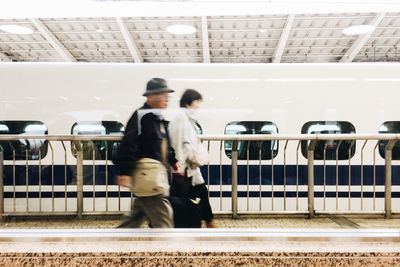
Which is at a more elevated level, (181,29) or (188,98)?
(181,29)

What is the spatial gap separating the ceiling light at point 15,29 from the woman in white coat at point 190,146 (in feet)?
4.18

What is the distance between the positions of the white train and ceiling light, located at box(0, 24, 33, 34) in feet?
5.44

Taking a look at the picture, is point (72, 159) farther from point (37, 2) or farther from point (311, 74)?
point (311, 74)

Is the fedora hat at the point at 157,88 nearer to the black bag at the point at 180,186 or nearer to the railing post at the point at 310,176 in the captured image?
the black bag at the point at 180,186

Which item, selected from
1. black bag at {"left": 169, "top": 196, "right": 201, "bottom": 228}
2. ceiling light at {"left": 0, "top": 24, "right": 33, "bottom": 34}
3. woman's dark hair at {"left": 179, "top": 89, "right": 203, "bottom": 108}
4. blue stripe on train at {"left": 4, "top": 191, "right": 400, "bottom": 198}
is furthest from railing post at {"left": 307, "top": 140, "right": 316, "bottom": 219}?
ceiling light at {"left": 0, "top": 24, "right": 33, "bottom": 34}

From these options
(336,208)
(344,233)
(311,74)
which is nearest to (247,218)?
(336,208)

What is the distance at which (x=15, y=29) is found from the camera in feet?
10.6

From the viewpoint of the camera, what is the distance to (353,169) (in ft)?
16.9

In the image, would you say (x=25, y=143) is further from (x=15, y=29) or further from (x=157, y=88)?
(x=157, y=88)

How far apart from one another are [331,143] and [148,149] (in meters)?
2.90

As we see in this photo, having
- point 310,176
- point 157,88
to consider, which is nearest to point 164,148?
point 157,88

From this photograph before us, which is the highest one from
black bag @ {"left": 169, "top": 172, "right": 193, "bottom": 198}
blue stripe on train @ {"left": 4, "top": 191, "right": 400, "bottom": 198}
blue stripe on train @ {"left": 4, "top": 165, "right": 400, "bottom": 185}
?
black bag @ {"left": 169, "top": 172, "right": 193, "bottom": 198}

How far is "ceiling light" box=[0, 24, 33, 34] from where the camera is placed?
3.15m

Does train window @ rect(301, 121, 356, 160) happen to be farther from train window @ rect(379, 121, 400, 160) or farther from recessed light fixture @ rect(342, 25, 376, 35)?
recessed light fixture @ rect(342, 25, 376, 35)
